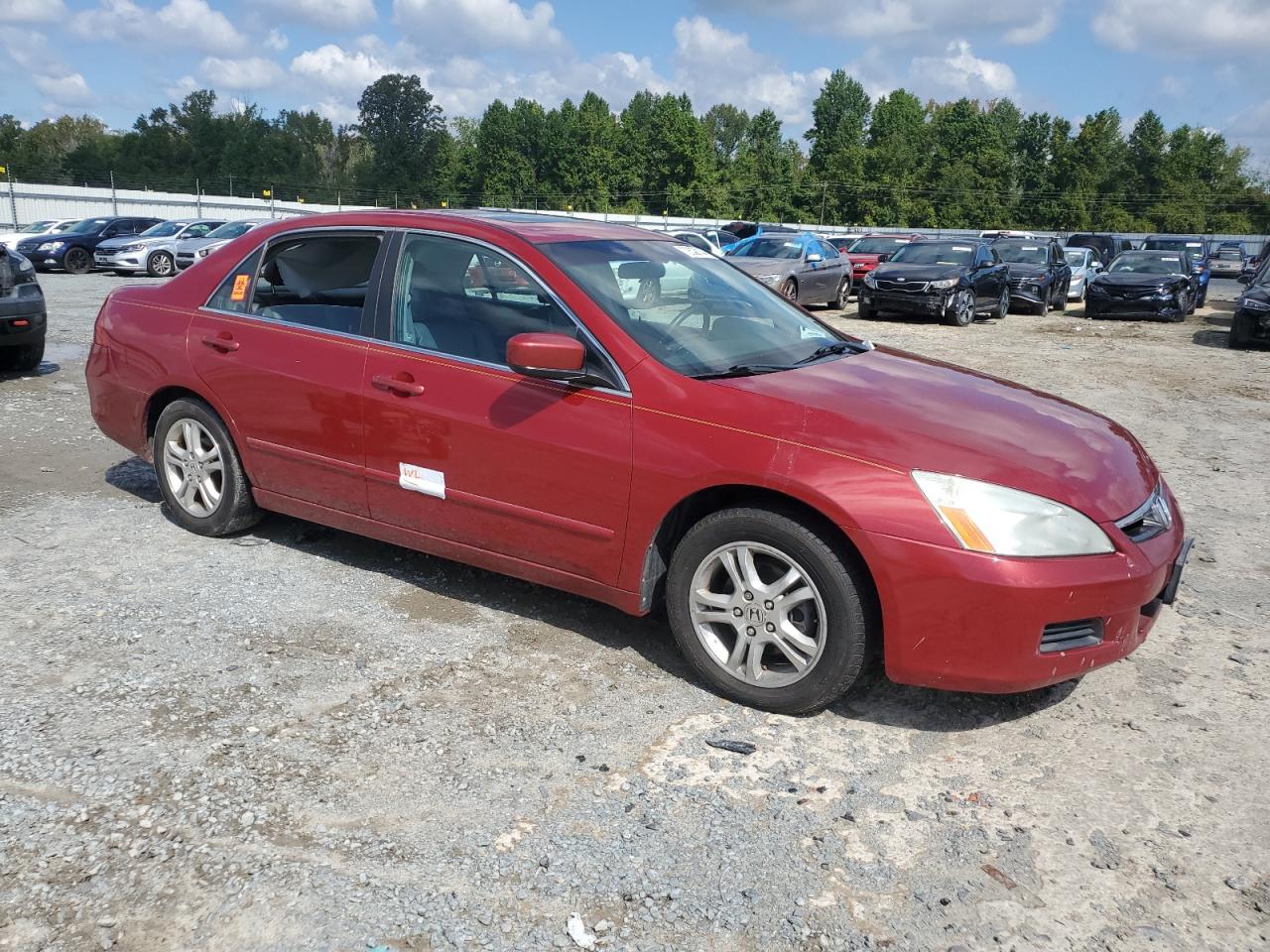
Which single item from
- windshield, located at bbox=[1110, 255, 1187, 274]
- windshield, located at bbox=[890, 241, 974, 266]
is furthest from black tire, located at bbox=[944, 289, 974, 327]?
windshield, located at bbox=[1110, 255, 1187, 274]

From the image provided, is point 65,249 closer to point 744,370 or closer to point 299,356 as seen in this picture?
point 299,356

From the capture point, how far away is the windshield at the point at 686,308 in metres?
4.09

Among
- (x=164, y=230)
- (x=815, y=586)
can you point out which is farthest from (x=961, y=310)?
(x=164, y=230)

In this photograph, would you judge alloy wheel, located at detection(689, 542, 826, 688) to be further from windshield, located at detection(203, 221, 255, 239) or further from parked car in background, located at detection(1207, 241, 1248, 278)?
parked car in background, located at detection(1207, 241, 1248, 278)

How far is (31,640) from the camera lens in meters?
4.11

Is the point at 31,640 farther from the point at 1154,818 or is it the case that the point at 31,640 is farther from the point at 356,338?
the point at 1154,818

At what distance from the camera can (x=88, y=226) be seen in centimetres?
2669

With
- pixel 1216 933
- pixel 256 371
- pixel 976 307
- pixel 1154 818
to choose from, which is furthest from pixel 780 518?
pixel 976 307

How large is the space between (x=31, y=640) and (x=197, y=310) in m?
1.87

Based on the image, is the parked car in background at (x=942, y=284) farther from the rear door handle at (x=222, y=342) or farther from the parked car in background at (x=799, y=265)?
the rear door handle at (x=222, y=342)

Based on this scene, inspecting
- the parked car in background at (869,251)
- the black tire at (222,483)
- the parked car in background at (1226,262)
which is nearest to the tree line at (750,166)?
the parked car in background at (1226,262)

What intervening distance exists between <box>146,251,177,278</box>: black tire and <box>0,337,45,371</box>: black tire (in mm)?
16079

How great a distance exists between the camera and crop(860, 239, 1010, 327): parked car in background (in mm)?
18297

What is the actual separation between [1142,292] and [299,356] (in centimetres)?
A: 2040
